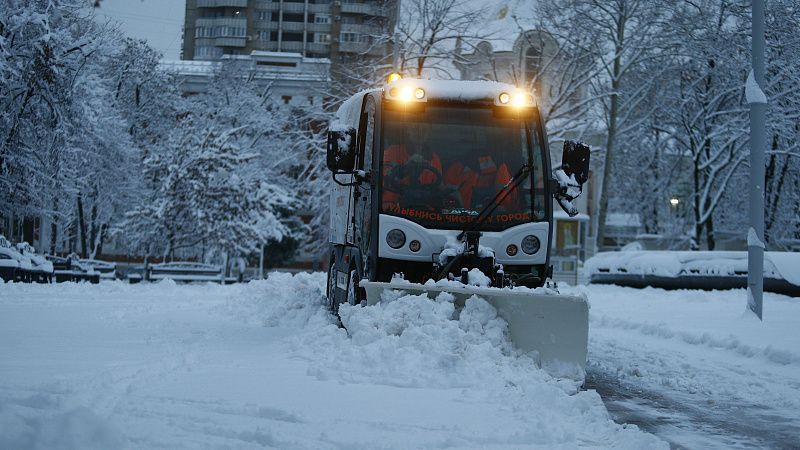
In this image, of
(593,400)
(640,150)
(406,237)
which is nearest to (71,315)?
(406,237)

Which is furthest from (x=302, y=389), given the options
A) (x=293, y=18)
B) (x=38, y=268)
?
(x=293, y=18)

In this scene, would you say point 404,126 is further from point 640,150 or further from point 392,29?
point 640,150

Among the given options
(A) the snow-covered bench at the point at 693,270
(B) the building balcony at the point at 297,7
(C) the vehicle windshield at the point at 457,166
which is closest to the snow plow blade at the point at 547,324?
(C) the vehicle windshield at the point at 457,166

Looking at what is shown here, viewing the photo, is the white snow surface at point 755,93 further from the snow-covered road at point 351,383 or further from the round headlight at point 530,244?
the round headlight at point 530,244

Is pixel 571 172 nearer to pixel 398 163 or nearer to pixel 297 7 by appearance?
pixel 398 163

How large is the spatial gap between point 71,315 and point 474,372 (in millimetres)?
6466

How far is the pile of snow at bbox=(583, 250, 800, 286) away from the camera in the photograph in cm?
1875

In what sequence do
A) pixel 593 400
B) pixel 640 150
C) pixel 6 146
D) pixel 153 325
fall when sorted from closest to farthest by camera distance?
pixel 593 400 < pixel 153 325 < pixel 6 146 < pixel 640 150

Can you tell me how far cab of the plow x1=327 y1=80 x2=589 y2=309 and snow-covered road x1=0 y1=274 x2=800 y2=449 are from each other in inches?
45.5

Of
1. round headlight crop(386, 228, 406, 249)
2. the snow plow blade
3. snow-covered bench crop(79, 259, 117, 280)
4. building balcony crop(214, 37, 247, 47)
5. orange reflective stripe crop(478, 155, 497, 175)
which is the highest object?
building balcony crop(214, 37, 247, 47)

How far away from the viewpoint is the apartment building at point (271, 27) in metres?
83.0

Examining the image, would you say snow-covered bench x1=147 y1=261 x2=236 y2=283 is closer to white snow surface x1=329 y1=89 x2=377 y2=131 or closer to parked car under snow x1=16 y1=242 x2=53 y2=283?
parked car under snow x1=16 y1=242 x2=53 y2=283

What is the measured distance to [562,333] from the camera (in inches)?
303

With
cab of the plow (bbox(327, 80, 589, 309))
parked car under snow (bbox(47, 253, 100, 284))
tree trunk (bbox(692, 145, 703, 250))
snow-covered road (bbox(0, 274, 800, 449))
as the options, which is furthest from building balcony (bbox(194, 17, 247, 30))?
cab of the plow (bbox(327, 80, 589, 309))
